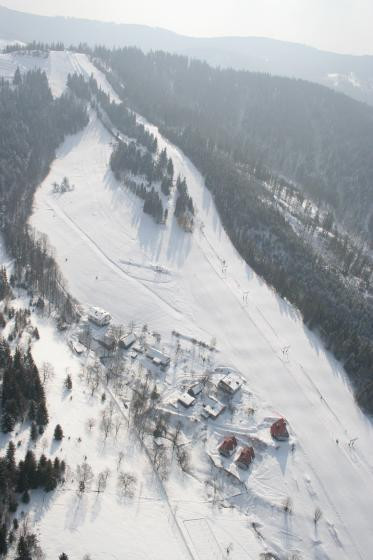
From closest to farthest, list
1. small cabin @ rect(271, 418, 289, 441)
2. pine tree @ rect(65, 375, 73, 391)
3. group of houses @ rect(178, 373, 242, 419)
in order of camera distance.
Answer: pine tree @ rect(65, 375, 73, 391), small cabin @ rect(271, 418, 289, 441), group of houses @ rect(178, 373, 242, 419)

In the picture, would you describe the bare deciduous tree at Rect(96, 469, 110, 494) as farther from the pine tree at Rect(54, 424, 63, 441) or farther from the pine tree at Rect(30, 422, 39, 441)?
the pine tree at Rect(30, 422, 39, 441)

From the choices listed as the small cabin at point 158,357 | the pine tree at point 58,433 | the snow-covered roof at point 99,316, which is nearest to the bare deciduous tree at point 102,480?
the pine tree at point 58,433

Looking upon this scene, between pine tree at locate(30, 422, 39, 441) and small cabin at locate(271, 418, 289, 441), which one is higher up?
pine tree at locate(30, 422, 39, 441)

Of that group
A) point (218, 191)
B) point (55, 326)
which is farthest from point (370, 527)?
point (218, 191)

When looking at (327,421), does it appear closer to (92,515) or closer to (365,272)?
(92,515)

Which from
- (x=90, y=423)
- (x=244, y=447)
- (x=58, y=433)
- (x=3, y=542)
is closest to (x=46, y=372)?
(x=90, y=423)

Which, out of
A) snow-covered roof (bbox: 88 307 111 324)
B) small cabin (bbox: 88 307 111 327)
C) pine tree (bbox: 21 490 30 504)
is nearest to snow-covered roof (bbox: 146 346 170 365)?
small cabin (bbox: 88 307 111 327)

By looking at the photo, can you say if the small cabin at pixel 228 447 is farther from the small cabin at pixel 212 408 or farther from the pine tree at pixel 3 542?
the pine tree at pixel 3 542

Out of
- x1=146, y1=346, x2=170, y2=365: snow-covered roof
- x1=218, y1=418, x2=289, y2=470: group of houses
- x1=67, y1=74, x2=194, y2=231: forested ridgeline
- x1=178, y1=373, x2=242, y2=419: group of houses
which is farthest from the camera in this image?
x1=67, y1=74, x2=194, y2=231: forested ridgeline
